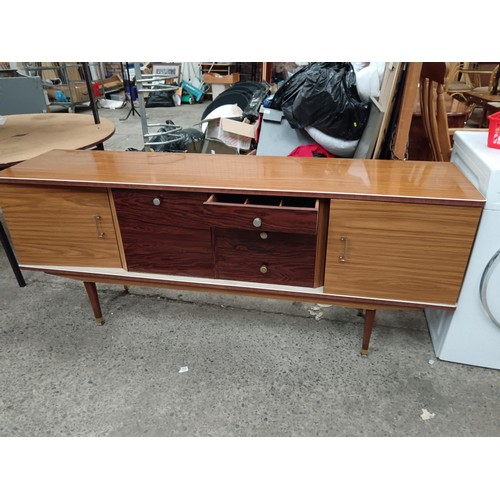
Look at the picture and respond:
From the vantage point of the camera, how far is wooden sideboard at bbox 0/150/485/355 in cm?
122

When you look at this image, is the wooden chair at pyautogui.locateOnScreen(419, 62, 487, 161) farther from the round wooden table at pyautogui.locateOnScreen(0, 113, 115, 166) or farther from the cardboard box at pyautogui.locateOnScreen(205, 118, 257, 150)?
the round wooden table at pyautogui.locateOnScreen(0, 113, 115, 166)

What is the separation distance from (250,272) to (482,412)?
0.92 m

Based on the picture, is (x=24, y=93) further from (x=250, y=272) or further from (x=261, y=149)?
(x=250, y=272)

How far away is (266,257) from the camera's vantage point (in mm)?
1377

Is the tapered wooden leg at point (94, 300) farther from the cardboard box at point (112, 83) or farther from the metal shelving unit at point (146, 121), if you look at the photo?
the cardboard box at point (112, 83)

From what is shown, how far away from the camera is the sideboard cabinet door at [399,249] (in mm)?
1186

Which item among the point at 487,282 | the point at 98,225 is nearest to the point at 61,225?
the point at 98,225

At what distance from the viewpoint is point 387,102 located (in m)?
1.97

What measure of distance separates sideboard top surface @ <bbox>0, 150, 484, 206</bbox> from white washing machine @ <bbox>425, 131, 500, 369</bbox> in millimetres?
51

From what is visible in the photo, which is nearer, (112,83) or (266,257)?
(266,257)

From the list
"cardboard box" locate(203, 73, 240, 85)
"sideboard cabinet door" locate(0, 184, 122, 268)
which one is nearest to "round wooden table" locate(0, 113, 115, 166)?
"sideboard cabinet door" locate(0, 184, 122, 268)

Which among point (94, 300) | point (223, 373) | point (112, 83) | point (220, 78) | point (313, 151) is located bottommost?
point (223, 373)

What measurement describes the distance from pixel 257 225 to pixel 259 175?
0.23 meters

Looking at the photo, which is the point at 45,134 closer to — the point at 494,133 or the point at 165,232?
the point at 165,232
